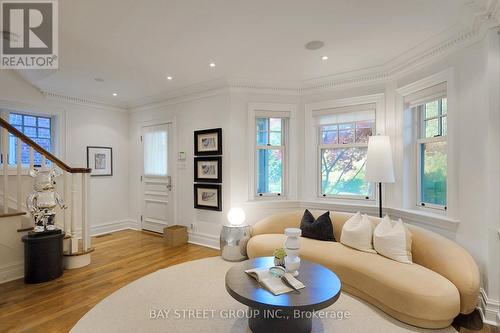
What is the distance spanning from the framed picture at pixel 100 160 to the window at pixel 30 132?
64cm

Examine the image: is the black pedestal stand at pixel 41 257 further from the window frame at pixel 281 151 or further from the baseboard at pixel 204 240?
the window frame at pixel 281 151

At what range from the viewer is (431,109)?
3127mm

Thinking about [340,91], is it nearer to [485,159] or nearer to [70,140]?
[485,159]

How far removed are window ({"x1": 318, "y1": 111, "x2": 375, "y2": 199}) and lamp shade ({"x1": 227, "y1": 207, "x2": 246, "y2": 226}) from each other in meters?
1.33

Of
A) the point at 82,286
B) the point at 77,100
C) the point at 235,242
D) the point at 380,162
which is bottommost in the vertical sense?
the point at 82,286

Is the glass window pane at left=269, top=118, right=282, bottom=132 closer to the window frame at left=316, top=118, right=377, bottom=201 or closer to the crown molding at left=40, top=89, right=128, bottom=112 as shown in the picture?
the window frame at left=316, top=118, right=377, bottom=201

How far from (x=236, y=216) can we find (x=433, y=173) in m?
2.55

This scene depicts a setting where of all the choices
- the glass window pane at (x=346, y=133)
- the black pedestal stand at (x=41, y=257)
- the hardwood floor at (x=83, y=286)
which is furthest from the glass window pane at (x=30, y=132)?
the glass window pane at (x=346, y=133)

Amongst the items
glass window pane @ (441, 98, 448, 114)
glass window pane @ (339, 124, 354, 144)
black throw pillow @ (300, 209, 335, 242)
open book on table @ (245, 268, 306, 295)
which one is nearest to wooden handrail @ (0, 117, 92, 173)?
open book on table @ (245, 268, 306, 295)

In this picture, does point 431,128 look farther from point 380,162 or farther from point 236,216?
point 236,216

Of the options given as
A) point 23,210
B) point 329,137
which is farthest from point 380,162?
point 23,210

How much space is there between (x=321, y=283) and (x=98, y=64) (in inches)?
147

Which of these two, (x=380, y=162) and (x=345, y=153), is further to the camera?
(x=345, y=153)

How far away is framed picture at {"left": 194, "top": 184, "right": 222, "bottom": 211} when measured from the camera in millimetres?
4203
